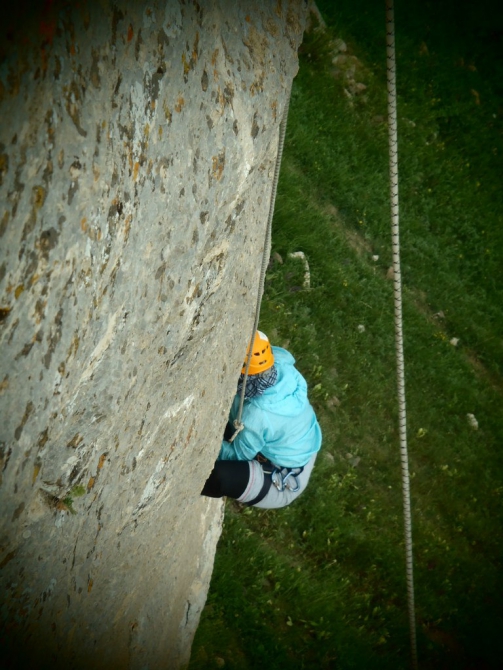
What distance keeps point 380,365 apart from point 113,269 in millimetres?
7476

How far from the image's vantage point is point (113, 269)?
217 cm

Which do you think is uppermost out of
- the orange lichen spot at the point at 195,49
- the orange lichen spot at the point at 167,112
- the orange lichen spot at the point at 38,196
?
the orange lichen spot at the point at 195,49

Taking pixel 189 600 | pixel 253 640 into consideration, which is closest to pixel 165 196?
pixel 189 600

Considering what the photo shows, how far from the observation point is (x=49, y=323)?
1.89m

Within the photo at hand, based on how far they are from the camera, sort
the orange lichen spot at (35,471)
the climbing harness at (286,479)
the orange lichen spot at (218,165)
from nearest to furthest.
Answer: the orange lichen spot at (35,471) < the orange lichen spot at (218,165) < the climbing harness at (286,479)

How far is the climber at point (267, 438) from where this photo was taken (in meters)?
4.93

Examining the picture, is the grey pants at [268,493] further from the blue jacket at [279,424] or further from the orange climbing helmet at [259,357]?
the orange climbing helmet at [259,357]

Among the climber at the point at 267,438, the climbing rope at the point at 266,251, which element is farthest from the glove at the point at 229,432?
the climbing rope at the point at 266,251

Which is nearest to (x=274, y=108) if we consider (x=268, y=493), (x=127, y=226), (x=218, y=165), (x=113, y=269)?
(x=218, y=165)

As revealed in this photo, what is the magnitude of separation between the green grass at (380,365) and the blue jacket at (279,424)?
77.1 inches

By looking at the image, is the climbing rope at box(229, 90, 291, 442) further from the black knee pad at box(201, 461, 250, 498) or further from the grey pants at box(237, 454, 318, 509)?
the grey pants at box(237, 454, 318, 509)

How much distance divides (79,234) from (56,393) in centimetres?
61

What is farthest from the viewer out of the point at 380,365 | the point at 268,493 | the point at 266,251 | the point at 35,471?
the point at 380,365

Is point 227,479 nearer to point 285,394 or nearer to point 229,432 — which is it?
point 229,432
